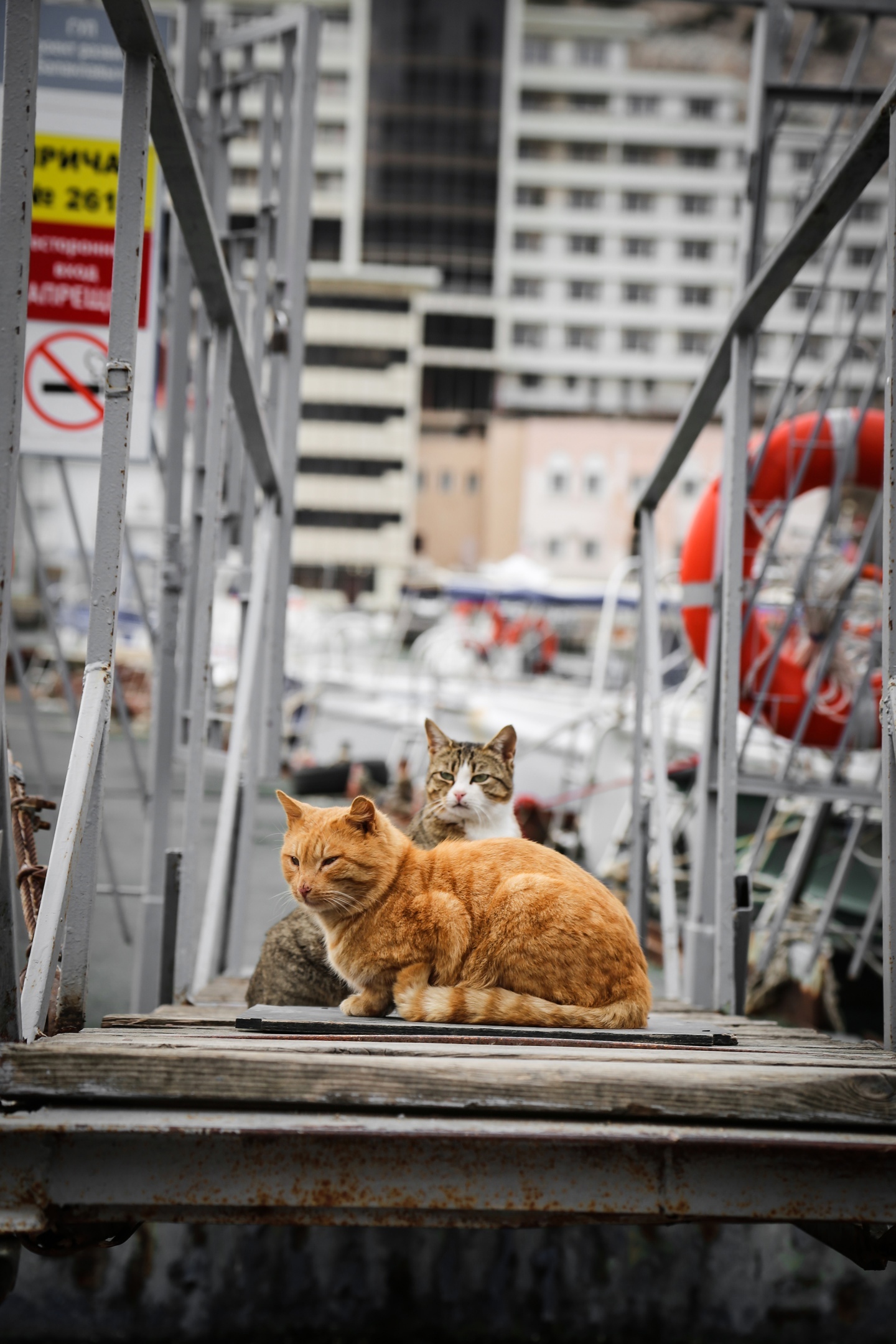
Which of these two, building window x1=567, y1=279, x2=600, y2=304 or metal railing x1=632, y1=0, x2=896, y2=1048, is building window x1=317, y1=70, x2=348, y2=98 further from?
Answer: metal railing x1=632, y1=0, x2=896, y2=1048

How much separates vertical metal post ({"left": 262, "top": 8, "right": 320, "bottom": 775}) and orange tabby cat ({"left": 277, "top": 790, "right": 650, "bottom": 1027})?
2.24 m

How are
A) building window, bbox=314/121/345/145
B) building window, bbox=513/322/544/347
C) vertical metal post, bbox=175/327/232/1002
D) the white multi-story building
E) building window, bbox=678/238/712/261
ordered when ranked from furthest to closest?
building window, bbox=678/238/712/261 < building window, bbox=513/322/544/347 < the white multi-story building < building window, bbox=314/121/345/145 < vertical metal post, bbox=175/327/232/1002

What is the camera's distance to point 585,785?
257 inches

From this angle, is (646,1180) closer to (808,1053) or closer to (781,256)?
(808,1053)

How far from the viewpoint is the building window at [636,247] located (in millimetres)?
51656

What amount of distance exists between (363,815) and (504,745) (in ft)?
1.99

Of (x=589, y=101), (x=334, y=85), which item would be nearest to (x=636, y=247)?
(x=589, y=101)

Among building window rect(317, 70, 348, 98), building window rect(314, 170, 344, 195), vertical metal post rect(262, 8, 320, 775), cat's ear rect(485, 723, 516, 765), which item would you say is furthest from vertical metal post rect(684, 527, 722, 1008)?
building window rect(317, 70, 348, 98)

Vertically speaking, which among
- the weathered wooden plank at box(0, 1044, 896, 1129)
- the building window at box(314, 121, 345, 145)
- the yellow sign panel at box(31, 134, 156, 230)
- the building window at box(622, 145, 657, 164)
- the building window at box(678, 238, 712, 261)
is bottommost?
the weathered wooden plank at box(0, 1044, 896, 1129)

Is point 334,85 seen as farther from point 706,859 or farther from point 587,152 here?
point 706,859

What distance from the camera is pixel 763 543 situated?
11.9 ft

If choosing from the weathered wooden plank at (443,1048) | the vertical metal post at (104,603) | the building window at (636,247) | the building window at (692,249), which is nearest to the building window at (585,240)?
the building window at (636,247)

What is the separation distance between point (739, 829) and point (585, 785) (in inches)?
39.3

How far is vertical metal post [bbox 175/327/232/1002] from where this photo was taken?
2100mm
